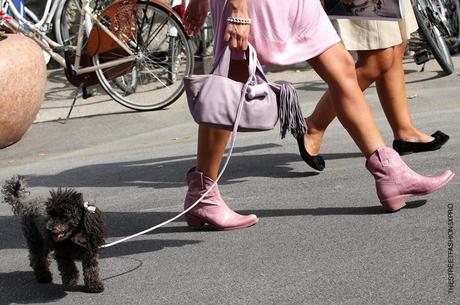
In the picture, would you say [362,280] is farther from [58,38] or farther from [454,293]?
[58,38]

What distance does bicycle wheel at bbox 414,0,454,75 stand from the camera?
952 centimetres

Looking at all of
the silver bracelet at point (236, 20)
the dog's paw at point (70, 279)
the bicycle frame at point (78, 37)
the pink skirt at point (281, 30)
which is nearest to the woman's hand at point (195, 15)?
the pink skirt at point (281, 30)

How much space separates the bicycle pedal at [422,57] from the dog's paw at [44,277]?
603 cm

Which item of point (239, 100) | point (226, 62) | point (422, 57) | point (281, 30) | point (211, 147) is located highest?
point (281, 30)

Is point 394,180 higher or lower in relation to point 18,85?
higher

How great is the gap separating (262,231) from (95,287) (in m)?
1.11

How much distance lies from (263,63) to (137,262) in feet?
3.78

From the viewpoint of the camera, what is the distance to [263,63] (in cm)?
500

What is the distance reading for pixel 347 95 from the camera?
5.11 m

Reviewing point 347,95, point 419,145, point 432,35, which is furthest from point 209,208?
point 432,35

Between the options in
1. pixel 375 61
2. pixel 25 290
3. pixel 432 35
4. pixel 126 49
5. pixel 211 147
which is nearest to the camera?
pixel 25 290

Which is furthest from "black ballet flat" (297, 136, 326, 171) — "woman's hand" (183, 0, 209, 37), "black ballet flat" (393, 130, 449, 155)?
"woman's hand" (183, 0, 209, 37)

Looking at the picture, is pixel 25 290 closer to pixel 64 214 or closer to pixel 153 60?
pixel 64 214

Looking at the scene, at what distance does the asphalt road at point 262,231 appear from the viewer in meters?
4.37
